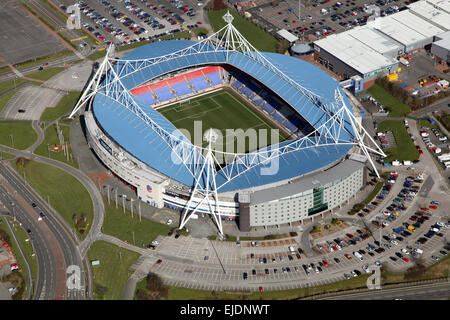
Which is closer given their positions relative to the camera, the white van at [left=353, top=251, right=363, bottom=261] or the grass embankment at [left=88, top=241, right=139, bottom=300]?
the grass embankment at [left=88, top=241, right=139, bottom=300]

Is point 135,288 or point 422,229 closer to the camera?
point 135,288

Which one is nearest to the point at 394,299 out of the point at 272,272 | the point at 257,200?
the point at 272,272

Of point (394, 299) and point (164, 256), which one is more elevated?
point (164, 256)

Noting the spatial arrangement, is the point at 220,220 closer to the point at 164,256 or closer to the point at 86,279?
the point at 164,256

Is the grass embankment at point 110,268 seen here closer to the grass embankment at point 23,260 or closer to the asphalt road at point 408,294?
the grass embankment at point 23,260

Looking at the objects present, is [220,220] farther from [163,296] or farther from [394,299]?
[394,299]

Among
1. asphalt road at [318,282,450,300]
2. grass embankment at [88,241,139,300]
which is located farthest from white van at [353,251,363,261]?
grass embankment at [88,241,139,300]

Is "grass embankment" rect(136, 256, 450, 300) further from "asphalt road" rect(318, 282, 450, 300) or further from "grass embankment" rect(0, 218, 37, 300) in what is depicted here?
"grass embankment" rect(0, 218, 37, 300)
